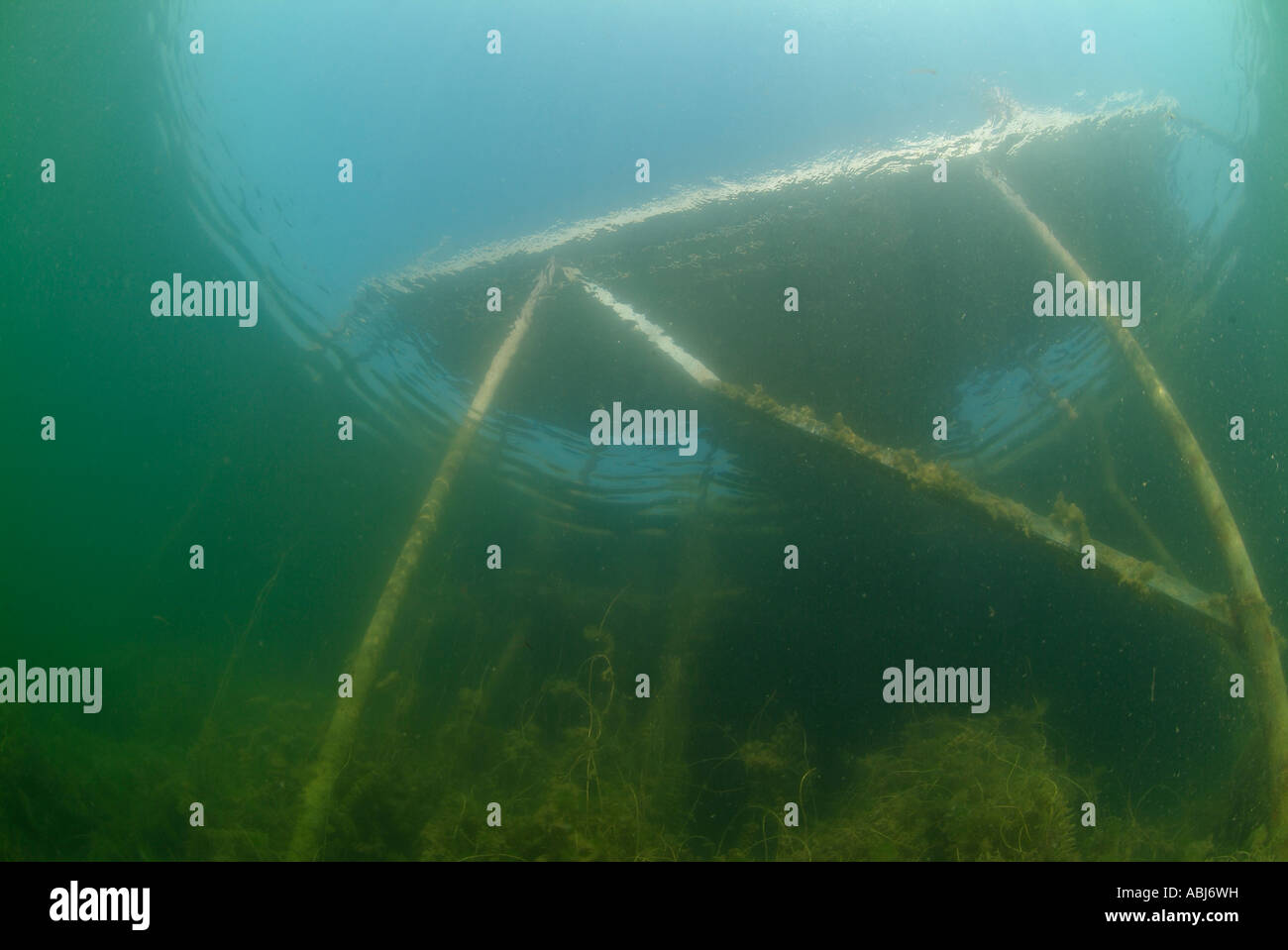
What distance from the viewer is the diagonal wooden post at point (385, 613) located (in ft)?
11.8

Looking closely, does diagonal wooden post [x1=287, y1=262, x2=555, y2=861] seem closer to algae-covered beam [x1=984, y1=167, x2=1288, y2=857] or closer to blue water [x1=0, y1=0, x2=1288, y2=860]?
blue water [x1=0, y1=0, x2=1288, y2=860]

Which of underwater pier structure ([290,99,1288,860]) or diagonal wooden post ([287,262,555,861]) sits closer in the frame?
diagonal wooden post ([287,262,555,861])

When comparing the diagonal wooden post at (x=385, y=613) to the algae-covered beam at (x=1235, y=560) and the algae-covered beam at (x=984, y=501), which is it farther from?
the algae-covered beam at (x=1235, y=560)

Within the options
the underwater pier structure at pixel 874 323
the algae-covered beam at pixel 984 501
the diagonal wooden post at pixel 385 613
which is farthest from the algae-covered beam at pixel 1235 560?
the diagonal wooden post at pixel 385 613

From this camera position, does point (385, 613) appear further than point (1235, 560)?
Yes

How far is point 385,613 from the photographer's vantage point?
397cm

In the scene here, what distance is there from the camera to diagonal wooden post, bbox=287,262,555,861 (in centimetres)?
359

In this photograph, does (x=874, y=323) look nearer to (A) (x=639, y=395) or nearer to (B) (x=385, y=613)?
(A) (x=639, y=395)

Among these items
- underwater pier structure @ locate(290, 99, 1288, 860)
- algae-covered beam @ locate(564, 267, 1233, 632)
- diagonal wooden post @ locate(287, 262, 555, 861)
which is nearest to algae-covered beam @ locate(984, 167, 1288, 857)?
underwater pier structure @ locate(290, 99, 1288, 860)

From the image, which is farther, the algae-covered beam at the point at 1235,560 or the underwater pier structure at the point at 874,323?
the underwater pier structure at the point at 874,323

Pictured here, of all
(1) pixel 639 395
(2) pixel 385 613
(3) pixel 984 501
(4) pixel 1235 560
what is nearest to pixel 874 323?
(3) pixel 984 501
